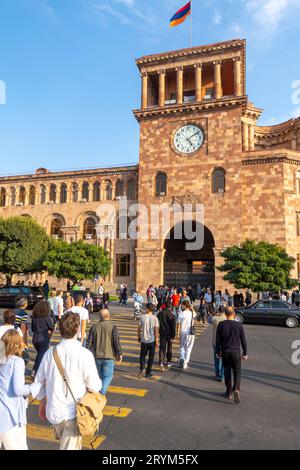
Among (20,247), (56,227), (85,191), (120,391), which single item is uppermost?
(85,191)

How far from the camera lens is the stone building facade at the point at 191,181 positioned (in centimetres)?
2988

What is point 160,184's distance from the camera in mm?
32250

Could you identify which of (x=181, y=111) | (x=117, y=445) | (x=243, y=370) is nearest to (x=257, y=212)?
(x=181, y=111)

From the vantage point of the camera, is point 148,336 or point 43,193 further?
point 43,193

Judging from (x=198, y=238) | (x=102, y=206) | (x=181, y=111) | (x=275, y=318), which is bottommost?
(x=275, y=318)

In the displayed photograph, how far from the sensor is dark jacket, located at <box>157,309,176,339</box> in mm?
8844

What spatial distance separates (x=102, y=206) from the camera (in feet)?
117

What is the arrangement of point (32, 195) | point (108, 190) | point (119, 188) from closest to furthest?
point (119, 188)
point (108, 190)
point (32, 195)

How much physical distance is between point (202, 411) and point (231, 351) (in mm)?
1235

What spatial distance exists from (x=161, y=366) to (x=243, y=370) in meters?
2.07

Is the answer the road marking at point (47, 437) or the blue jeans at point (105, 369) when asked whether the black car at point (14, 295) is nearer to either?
the blue jeans at point (105, 369)

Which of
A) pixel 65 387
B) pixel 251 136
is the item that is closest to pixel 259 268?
pixel 65 387

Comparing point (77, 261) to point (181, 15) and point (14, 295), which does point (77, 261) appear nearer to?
point (14, 295)

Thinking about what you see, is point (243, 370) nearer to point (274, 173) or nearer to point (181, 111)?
point (274, 173)
